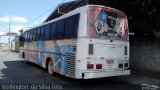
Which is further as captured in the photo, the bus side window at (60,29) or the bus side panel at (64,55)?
the bus side window at (60,29)

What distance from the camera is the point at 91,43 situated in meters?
10.4

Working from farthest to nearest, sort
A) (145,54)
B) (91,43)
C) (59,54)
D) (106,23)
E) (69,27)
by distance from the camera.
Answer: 1. (145,54)
2. (59,54)
3. (69,27)
4. (106,23)
5. (91,43)

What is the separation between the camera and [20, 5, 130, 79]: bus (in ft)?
33.6

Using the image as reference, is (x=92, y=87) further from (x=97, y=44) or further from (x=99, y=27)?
(x=99, y=27)

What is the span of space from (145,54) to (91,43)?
22.1 feet

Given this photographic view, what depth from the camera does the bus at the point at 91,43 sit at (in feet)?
33.6

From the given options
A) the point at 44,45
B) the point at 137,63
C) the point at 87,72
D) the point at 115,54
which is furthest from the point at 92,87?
the point at 137,63

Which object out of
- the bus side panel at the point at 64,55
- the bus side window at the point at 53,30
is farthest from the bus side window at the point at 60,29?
the bus side window at the point at 53,30

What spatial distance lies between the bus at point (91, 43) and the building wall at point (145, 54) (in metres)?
4.13

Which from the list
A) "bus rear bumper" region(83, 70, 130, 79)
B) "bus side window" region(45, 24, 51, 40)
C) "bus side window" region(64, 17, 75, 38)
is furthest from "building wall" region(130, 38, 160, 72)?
"bus side window" region(64, 17, 75, 38)

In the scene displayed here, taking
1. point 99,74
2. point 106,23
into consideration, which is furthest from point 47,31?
point 99,74

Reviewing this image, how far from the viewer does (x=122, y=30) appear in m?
11.7

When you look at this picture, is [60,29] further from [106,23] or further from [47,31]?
[106,23]

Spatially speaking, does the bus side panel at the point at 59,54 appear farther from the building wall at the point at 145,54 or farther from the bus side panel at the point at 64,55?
the building wall at the point at 145,54
